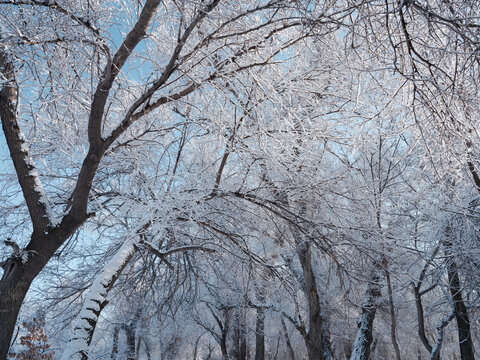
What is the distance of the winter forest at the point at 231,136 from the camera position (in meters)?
3.14

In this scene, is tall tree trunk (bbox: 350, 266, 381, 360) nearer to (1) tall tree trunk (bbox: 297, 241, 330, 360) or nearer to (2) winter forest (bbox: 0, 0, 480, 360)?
(2) winter forest (bbox: 0, 0, 480, 360)

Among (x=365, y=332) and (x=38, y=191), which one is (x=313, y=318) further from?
(x=38, y=191)

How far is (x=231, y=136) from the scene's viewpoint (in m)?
4.50

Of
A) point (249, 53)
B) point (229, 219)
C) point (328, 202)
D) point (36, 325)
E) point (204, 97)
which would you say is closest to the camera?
point (249, 53)

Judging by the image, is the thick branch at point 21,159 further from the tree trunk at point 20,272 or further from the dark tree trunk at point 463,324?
the dark tree trunk at point 463,324

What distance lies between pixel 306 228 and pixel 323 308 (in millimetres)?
7965

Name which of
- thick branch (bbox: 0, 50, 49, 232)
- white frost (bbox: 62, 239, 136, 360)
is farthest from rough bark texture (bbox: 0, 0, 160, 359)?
white frost (bbox: 62, 239, 136, 360)

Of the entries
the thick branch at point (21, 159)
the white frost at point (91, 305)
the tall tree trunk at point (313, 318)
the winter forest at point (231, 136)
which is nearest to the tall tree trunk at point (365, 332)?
the winter forest at point (231, 136)

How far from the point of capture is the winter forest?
3.14 meters

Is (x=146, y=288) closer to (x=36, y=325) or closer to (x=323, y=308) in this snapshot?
(x=36, y=325)

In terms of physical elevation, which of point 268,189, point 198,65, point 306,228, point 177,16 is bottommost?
point 306,228

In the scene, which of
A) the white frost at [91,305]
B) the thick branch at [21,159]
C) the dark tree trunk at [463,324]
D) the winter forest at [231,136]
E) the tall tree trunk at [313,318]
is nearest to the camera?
the winter forest at [231,136]

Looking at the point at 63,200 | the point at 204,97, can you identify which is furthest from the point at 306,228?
the point at 63,200

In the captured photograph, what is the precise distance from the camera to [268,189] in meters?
5.63
